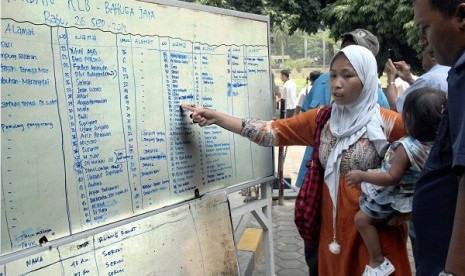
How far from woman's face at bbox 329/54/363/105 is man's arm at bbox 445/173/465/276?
3.31ft

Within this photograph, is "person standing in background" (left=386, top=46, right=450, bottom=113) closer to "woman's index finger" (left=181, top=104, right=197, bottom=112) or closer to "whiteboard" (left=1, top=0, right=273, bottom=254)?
"whiteboard" (left=1, top=0, right=273, bottom=254)

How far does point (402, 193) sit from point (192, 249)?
3.50ft

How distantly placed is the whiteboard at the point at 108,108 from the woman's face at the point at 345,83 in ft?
2.10

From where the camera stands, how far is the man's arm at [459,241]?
121 cm

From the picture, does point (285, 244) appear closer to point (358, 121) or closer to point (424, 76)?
point (424, 76)

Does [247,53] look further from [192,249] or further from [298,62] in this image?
[298,62]

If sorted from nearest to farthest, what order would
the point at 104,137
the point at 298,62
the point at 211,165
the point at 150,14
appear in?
the point at 104,137 < the point at 150,14 < the point at 211,165 < the point at 298,62

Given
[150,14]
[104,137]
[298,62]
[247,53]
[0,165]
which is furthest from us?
[298,62]

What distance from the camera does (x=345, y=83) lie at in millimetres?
2172

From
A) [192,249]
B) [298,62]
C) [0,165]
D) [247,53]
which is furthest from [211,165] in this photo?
[298,62]

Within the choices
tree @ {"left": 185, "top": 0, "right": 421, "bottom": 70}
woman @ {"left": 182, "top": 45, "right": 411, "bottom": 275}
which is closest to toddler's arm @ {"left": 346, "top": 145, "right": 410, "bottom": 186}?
woman @ {"left": 182, "top": 45, "right": 411, "bottom": 275}

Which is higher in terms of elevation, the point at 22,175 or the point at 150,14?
the point at 150,14

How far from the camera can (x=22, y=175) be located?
1.58 m

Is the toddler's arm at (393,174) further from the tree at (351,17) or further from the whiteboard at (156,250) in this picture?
the tree at (351,17)
